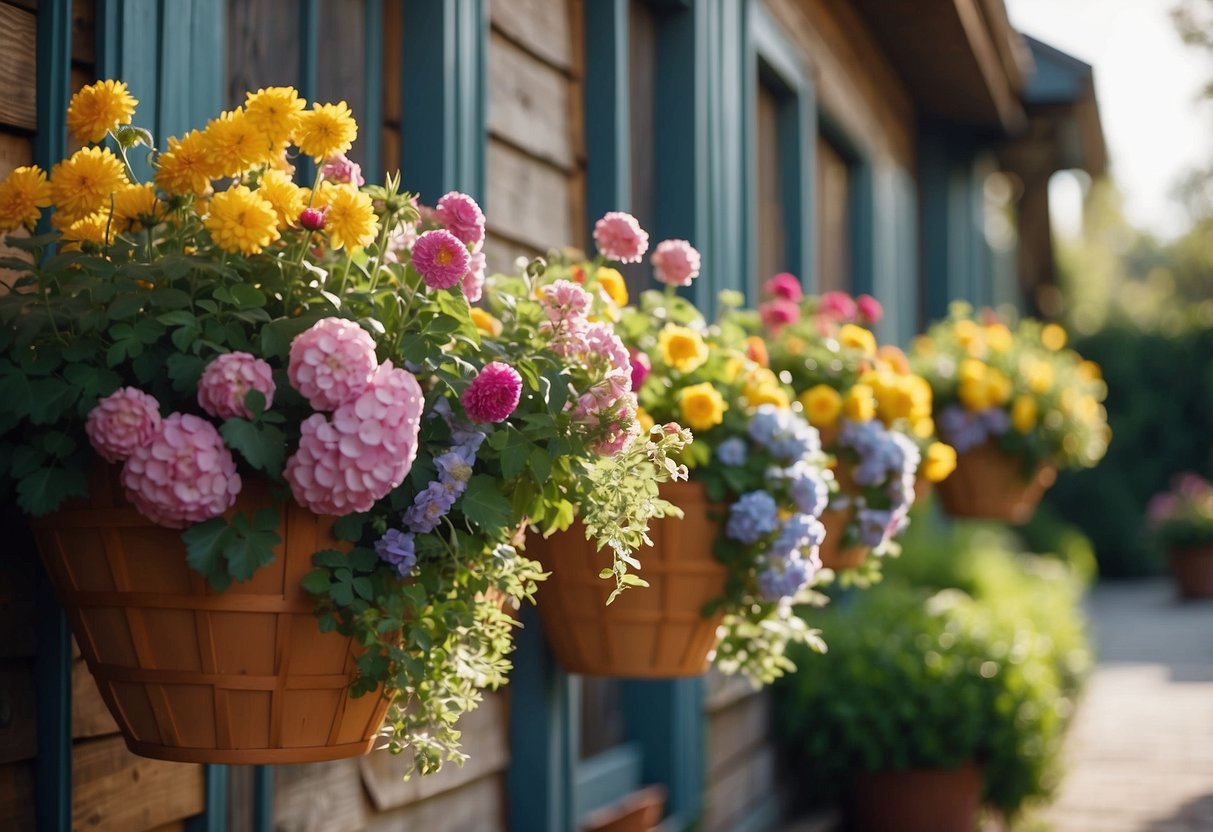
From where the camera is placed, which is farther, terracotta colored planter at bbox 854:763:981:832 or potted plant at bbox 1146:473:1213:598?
potted plant at bbox 1146:473:1213:598

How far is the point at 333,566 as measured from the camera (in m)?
1.42

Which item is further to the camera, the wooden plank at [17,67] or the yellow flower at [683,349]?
the yellow flower at [683,349]

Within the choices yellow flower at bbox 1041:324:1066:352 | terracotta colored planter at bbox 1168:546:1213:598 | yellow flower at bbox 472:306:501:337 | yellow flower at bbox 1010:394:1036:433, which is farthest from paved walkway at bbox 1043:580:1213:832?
yellow flower at bbox 472:306:501:337

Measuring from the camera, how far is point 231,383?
1.31 m

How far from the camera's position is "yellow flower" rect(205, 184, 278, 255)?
4.50ft

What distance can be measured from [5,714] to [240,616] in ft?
1.17

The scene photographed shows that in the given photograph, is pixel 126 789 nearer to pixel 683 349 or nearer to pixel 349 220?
pixel 349 220

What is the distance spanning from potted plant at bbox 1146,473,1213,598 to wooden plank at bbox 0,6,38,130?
36.3ft

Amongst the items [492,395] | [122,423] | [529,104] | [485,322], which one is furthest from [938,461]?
[122,423]

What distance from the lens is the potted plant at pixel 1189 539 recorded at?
11195 millimetres

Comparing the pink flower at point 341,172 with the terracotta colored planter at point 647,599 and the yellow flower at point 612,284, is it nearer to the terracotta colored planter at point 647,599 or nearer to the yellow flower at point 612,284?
the yellow flower at point 612,284

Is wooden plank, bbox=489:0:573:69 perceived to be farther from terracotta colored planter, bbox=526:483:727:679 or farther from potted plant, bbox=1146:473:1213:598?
potted plant, bbox=1146:473:1213:598

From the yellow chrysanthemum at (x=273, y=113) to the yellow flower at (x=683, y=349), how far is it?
0.86 m

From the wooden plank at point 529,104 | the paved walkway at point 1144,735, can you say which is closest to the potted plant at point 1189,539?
the paved walkway at point 1144,735
